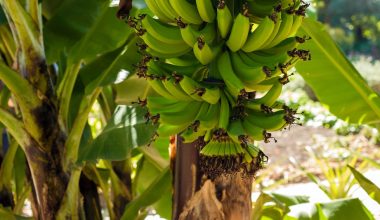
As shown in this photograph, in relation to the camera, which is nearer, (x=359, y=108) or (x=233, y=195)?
(x=233, y=195)

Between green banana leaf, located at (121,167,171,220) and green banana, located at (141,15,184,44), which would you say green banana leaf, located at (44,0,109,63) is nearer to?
green banana leaf, located at (121,167,171,220)

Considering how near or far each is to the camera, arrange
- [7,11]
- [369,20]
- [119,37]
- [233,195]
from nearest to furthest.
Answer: [233,195], [7,11], [119,37], [369,20]

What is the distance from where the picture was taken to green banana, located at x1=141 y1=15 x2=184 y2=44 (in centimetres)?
90

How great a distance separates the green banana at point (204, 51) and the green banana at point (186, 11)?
52 millimetres

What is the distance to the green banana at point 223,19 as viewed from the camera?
811 millimetres

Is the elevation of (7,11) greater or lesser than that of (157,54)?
greater

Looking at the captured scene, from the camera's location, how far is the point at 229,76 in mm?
835

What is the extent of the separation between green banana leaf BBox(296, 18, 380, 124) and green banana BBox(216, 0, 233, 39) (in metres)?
0.74

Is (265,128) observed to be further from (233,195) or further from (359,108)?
(359,108)

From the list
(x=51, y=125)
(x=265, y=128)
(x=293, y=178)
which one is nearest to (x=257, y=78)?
(x=265, y=128)

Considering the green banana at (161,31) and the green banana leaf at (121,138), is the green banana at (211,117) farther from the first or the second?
the green banana leaf at (121,138)

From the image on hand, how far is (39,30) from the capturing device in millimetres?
1423

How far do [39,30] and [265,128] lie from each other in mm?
777

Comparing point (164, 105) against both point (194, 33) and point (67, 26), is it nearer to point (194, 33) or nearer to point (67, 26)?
point (194, 33)
